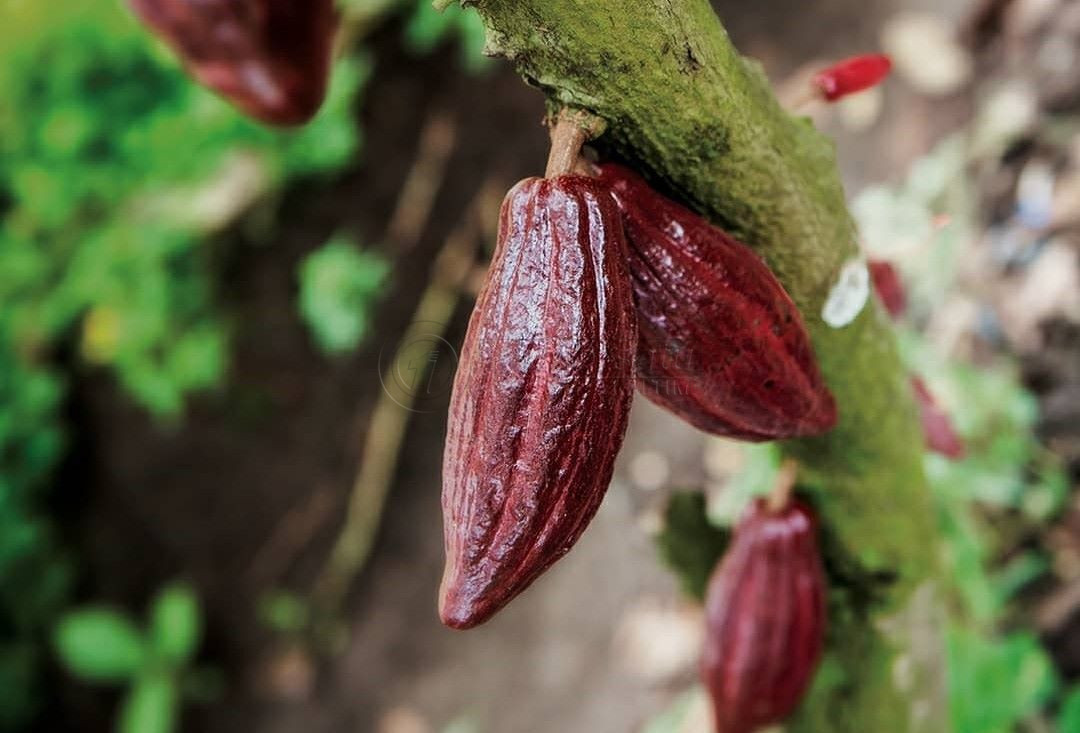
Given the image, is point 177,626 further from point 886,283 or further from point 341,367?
point 886,283

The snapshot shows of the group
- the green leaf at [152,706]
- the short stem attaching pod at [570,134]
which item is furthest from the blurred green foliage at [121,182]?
the short stem attaching pod at [570,134]

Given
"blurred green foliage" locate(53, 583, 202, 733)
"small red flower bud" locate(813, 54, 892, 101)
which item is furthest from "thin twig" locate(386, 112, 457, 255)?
"small red flower bud" locate(813, 54, 892, 101)

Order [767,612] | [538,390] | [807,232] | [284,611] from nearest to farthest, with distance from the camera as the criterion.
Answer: [538,390], [807,232], [767,612], [284,611]

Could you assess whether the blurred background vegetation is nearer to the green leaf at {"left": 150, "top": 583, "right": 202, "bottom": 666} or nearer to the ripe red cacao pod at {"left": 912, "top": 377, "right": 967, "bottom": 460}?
the green leaf at {"left": 150, "top": 583, "right": 202, "bottom": 666}

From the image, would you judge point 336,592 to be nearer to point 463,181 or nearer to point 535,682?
point 535,682

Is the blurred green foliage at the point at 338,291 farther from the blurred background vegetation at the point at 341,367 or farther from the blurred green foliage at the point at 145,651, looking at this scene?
the blurred green foliage at the point at 145,651

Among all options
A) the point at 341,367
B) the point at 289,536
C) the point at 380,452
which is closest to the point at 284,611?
the point at 289,536
